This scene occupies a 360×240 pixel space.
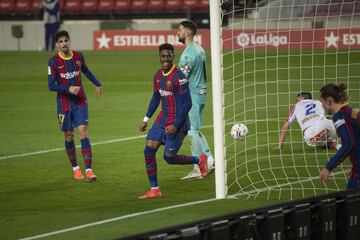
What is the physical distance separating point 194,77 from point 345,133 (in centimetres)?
398

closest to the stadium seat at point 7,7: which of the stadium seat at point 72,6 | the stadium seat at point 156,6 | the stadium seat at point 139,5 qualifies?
the stadium seat at point 72,6

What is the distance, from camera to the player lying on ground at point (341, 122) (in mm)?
9062

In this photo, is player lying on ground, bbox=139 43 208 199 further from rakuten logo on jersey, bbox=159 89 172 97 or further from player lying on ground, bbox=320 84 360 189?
player lying on ground, bbox=320 84 360 189

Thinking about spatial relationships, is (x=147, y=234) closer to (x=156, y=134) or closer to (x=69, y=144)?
(x=156, y=134)

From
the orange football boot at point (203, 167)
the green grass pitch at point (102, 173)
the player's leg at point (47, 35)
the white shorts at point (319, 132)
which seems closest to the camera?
the green grass pitch at point (102, 173)

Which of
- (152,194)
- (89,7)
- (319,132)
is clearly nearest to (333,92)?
(152,194)

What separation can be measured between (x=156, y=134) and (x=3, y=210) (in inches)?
76.2

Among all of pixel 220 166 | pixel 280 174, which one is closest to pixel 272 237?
pixel 220 166

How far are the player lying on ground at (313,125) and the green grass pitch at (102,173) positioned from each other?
0.36 metres

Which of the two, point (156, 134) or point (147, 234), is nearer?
point (147, 234)

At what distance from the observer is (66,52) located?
12.6m

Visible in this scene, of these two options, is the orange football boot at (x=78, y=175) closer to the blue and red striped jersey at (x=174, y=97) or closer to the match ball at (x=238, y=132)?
the blue and red striped jersey at (x=174, y=97)

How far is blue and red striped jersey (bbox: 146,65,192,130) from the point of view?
1119 cm

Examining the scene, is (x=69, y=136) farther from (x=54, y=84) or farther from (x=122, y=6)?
(x=122, y=6)
